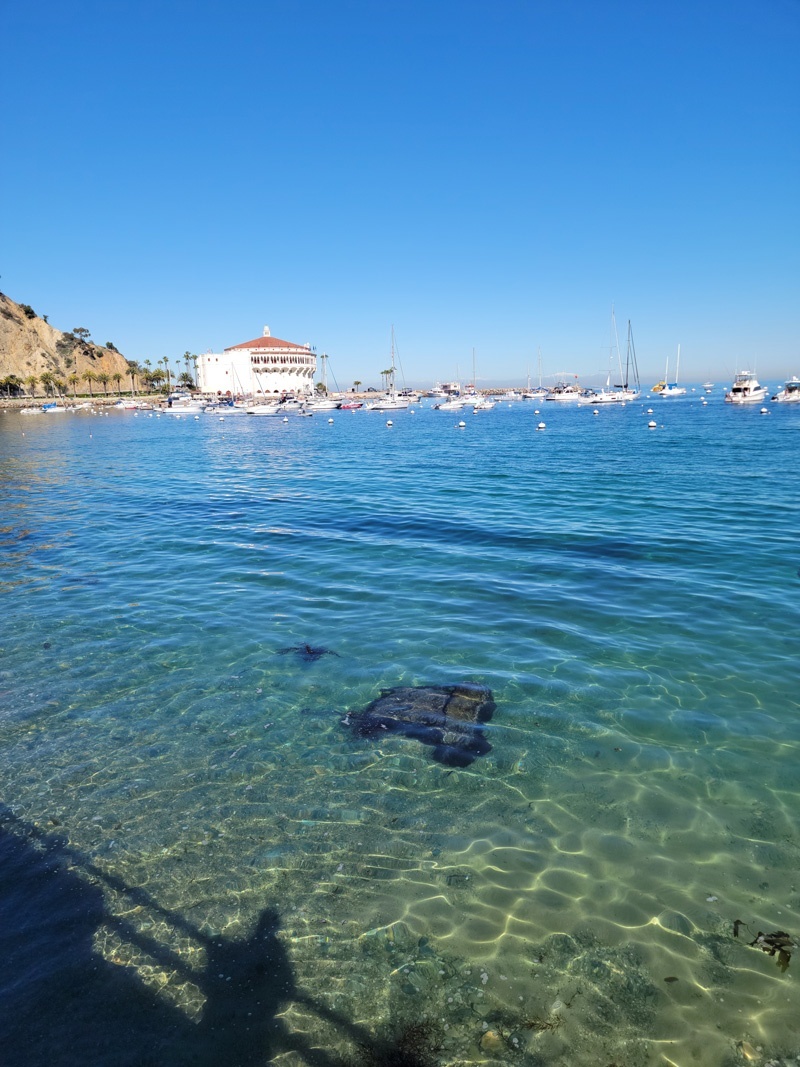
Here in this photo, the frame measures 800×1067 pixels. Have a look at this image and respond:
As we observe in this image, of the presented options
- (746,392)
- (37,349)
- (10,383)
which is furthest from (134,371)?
(746,392)

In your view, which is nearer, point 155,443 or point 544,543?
point 544,543

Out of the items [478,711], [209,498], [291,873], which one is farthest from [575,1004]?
[209,498]

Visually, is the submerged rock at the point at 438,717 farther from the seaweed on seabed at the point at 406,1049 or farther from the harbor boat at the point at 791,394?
the harbor boat at the point at 791,394

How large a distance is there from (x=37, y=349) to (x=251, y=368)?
53.6m

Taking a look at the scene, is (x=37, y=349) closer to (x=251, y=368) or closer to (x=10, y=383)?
(x=10, y=383)

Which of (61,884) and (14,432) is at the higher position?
(14,432)

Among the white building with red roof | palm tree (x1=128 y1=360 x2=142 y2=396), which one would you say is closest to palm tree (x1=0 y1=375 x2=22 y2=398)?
palm tree (x1=128 y1=360 x2=142 y2=396)

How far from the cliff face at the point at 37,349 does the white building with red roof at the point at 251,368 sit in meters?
28.4

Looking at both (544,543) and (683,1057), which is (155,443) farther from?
(683,1057)

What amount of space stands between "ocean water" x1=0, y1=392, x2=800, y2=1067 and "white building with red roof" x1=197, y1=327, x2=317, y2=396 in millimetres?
161646

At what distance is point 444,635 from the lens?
10.4 m

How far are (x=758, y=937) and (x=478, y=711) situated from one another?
12.7ft

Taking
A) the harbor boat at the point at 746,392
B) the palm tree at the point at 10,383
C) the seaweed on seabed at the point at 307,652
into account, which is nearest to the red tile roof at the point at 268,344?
the palm tree at the point at 10,383

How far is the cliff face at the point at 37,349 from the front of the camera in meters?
135
